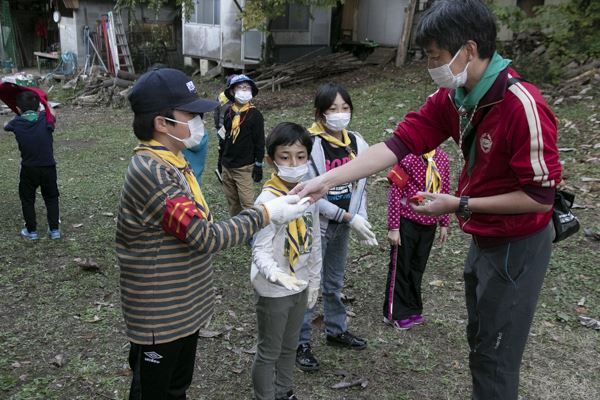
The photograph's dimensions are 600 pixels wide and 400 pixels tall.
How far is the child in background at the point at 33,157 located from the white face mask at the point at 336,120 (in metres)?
4.00

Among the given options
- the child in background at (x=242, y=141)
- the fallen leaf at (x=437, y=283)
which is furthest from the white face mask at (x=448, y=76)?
the child in background at (x=242, y=141)

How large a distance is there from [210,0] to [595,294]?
17.2 m

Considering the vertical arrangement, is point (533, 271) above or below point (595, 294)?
above

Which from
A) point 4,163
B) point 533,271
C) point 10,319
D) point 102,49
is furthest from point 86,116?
point 533,271

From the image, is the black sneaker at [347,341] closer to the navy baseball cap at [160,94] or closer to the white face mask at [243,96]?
the navy baseball cap at [160,94]

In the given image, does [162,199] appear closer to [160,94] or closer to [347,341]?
[160,94]

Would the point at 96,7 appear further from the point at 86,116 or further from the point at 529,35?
the point at 529,35

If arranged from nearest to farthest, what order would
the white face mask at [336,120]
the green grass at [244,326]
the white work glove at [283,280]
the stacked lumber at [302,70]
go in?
the white work glove at [283,280], the green grass at [244,326], the white face mask at [336,120], the stacked lumber at [302,70]

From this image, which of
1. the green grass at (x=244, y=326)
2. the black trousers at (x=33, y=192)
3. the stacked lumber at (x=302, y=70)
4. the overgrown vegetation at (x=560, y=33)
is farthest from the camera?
the stacked lumber at (x=302, y=70)

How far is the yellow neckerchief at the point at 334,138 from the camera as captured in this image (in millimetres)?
3865

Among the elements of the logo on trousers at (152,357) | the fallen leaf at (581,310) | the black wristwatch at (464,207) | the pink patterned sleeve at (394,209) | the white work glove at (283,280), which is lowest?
the fallen leaf at (581,310)

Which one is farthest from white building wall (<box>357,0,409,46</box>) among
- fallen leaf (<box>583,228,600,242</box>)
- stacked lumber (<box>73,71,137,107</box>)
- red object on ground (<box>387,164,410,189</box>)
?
red object on ground (<box>387,164,410,189</box>)

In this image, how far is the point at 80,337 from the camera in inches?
168

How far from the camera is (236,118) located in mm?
6375
